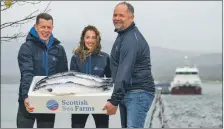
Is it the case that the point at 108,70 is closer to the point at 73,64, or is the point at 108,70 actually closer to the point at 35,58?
the point at 73,64

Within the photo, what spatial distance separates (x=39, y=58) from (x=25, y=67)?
13 cm

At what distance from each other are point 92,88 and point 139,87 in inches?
14.0

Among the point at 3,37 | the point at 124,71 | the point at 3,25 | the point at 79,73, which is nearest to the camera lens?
the point at 124,71

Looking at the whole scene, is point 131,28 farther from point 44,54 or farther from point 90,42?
point 44,54

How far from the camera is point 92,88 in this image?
3.62m

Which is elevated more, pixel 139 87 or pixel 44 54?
pixel 44 54

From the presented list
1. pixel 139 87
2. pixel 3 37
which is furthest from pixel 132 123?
pixel 3 37

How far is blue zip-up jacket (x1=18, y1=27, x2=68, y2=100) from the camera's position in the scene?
12.5ft

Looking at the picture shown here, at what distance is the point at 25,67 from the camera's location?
12.5 ft

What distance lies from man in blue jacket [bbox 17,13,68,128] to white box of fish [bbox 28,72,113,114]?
0.51 ft

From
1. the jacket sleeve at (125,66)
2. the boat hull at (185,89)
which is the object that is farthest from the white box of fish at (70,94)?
the boat hull at (185,89)

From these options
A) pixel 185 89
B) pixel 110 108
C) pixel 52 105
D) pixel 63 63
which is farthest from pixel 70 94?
pixel 185 89

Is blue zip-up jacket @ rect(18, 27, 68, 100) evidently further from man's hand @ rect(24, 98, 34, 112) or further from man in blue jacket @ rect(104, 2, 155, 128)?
man in blue jacket @ rect(104, 2, 155, 128)

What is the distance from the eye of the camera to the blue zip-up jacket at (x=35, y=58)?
381 cm
